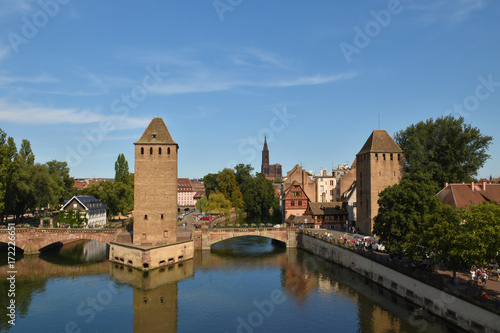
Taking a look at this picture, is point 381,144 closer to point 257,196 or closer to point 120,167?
point 257,196

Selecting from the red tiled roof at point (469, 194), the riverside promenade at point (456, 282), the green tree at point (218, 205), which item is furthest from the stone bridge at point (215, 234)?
the green tree at point (218, 205)

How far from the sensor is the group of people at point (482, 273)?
2770 cm

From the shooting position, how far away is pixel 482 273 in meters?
27.8

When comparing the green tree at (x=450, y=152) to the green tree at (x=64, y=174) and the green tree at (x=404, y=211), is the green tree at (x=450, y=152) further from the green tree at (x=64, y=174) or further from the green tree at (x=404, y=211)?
the green tree at (x=64, y=174)

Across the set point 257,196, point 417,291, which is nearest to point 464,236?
point 417,291

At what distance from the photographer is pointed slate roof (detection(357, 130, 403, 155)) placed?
168ft

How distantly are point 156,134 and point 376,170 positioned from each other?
2921 cm

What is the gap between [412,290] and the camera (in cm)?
3034

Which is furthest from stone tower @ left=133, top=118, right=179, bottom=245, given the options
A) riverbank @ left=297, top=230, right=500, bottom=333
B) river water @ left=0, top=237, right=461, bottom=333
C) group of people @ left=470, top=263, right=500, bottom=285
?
group of people @ left=470, top=263, right=500, bottom=285

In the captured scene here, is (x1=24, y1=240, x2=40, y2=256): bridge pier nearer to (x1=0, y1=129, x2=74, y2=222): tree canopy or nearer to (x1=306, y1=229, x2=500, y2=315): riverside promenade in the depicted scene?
(x1=0, y1=129, x2=74, y2=222): tree canopy

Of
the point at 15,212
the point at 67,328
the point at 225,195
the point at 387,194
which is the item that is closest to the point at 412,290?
the point at 387,194

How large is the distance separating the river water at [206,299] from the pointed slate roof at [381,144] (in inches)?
660

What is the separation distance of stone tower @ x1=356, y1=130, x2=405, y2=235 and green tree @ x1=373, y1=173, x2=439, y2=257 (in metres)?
14.9

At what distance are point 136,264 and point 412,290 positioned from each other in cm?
2887
